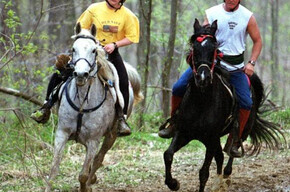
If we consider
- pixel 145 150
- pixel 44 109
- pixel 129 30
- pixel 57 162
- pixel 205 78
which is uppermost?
pixel 129 30

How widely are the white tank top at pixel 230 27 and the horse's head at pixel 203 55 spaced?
29.3 inches

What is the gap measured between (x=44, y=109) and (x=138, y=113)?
6.16 metres

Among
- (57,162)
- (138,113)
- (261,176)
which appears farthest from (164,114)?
(57,162)

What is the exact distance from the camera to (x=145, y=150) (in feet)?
38.8

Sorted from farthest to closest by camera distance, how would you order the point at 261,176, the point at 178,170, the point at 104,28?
the point at 178,170 < the point at 261,176 < the point at 104,28

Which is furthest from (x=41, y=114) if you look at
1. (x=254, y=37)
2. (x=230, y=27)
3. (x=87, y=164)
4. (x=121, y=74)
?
(x=254, y=37)

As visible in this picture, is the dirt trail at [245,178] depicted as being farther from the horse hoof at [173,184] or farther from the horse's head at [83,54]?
the horse's head at [83,54]

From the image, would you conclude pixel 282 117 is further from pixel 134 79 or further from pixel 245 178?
pixel 134 79

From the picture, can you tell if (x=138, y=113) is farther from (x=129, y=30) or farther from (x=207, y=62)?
(x=207, y=62)

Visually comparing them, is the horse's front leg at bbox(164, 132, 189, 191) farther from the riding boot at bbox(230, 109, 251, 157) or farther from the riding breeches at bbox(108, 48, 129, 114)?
the riding breeches at bbox(108, 48, 129, 114)

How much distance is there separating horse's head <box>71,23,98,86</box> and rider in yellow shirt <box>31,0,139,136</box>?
85 centimetres

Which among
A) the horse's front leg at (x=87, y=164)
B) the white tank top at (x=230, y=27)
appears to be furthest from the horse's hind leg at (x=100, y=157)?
the white tank top at (x=230, y=27)

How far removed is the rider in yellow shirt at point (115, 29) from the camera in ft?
26.3

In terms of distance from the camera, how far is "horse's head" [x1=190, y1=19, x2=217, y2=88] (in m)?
6.67
